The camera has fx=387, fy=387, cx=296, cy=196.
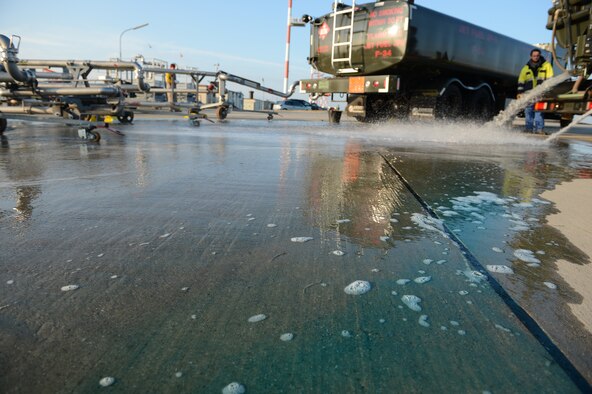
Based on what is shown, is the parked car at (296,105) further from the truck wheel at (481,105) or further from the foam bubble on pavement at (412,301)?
the foam bubble on pavement at (412,301)

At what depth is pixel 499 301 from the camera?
105cm

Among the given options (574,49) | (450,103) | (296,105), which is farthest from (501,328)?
(296,105)

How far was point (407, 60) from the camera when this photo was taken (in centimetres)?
721

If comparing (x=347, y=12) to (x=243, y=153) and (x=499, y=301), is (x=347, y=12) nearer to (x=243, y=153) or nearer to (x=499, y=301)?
(x=243, y=153)

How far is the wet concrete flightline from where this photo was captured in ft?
2.52

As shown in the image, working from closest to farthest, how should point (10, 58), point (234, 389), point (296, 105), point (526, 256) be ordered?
point (234, 389) < point (526, 256) < point (10, 58) < point (296, 105)

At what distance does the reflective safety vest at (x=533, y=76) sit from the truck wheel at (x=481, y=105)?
84 centimetres

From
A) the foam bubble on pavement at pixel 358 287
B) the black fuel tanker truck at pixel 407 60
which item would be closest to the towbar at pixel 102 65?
the black fuel tanker truck at pixel 407 60

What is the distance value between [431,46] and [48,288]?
25.7ft

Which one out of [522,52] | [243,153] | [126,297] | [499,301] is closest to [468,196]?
[499,301]

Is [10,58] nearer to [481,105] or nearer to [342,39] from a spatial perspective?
[342,39]

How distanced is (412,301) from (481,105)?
951 centimetres

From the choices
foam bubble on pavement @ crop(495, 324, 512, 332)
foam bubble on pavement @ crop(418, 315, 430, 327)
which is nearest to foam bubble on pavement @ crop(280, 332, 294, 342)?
foam bubble on pavement @ crop(418, 315, 430, 327)

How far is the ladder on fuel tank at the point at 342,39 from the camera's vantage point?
7844 mm
